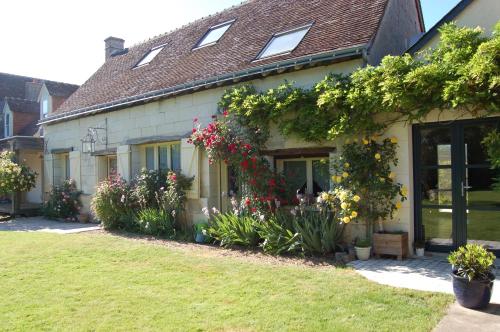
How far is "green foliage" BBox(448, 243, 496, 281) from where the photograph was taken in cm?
426

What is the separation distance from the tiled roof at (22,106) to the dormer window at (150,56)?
7.73 m

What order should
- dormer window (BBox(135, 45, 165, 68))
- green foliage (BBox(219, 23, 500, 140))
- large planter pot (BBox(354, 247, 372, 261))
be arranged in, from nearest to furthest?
green foliage (BBox(219, 23, 500, 140)) → large planter pot (BBox(354, 247, 372, 261)) → dormer window (BBox(135, 45, 165, 68))

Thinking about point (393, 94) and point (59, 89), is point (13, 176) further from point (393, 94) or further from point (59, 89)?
point (393, 94)

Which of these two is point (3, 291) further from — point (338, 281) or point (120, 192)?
point (120, 192)

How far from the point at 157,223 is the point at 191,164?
154cm

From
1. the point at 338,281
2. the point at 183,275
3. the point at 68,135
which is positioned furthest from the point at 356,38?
the point at 68,135

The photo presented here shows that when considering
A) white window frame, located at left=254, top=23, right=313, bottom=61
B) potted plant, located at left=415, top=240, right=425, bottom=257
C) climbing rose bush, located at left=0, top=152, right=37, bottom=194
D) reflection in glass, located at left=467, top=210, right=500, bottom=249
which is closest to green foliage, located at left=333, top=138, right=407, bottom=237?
potted plant, located at left=415, top=240, right=425, bottom=257

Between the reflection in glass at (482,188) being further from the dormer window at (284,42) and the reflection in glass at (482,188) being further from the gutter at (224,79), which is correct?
the dormer window at (284,42)

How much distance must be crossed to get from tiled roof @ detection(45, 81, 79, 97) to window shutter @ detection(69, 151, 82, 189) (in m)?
4.33

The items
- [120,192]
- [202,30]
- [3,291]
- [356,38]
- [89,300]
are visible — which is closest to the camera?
[89,300]

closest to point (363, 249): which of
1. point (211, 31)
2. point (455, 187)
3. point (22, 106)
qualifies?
point (455, 187)

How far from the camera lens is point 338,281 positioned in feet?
17.4

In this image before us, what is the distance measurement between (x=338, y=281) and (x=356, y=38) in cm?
445

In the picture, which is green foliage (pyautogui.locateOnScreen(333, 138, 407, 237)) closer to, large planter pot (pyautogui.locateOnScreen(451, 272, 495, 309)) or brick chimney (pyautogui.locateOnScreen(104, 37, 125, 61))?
large planter pot (pyautogui.locateOnScreen(451, 272, 495, 309))
